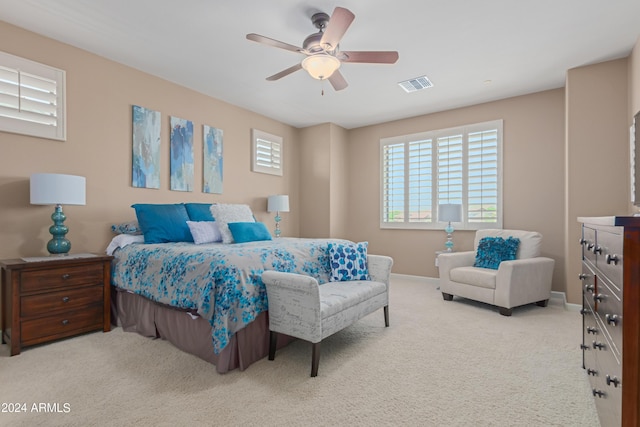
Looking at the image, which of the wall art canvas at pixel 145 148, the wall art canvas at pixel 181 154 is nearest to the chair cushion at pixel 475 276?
the wall art canvas at pixel 181 154

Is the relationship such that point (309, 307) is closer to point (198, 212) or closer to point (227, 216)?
point (227, 216)

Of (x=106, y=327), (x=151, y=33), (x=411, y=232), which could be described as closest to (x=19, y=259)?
(x=106, y=327)

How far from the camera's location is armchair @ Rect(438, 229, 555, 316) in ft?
11.5

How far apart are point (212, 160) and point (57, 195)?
2.06 metres

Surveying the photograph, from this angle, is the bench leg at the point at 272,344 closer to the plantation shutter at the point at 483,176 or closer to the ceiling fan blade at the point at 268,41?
the ceiling fan blade at the point at 268,41

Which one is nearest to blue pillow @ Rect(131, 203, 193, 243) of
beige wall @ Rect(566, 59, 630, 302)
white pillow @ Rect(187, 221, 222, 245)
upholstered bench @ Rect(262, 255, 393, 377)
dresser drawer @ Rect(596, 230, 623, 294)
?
white pillow @ Rect(187, 221, 222, 245)

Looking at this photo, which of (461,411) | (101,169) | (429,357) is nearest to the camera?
(461,411)

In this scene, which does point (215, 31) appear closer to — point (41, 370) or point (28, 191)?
point (28, 191)

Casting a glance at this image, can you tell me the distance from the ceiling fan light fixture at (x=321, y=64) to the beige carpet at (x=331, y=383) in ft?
7.81

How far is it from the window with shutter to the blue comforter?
277 centimetres

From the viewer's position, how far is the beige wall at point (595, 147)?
3367mm

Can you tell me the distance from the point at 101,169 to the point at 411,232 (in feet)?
15.0

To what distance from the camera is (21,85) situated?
2.84 metres

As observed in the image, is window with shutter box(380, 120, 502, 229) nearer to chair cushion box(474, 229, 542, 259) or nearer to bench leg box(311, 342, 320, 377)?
chair cushion box(474, 229, 542, 259)
